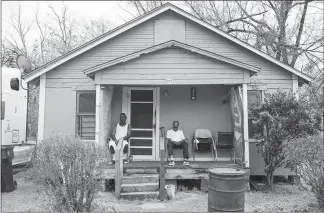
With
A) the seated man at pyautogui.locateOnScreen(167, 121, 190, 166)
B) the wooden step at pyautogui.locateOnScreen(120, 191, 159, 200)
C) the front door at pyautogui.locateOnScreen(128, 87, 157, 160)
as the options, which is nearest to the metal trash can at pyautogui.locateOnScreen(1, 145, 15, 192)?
the wooden step at pyautogui.locateOnScreen(120, 191, 159, 200)

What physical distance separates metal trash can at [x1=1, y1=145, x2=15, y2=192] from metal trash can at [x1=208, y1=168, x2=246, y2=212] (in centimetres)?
505

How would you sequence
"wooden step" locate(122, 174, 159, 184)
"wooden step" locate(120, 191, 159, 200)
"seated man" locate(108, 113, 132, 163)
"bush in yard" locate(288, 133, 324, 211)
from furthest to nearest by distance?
1. "seated man" locate(108, 113, 132, 163)
2. "wooden step" locate(122, 174, 159, 184)
3. "wooden step" locate(120, 191, 159, 200)
4. "bush in yard" locate(288, 133, 324, 211)

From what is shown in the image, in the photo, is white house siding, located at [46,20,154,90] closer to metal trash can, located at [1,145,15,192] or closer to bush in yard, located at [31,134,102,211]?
metal trash can, located at [1,145,15,192]

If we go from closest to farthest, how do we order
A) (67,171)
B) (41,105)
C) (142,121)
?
(67,171) → (41,105) → (142,121)

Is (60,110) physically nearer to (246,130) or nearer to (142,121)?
(142,121)

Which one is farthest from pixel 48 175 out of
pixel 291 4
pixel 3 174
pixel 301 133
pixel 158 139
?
pixel 291 4

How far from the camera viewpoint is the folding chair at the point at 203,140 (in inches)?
370

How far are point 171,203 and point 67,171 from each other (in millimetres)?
2619

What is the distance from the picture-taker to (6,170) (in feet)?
24.6

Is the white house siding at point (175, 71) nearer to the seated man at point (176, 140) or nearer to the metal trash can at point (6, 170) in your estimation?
the seated man at point (176, 140)

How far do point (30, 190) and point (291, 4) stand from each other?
1734 cm

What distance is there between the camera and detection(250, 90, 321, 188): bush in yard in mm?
7520

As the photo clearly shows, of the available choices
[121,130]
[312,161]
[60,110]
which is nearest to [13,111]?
[60,110]

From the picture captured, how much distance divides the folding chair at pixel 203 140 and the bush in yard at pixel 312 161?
3288 millimetres
